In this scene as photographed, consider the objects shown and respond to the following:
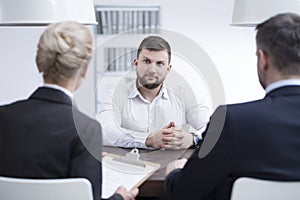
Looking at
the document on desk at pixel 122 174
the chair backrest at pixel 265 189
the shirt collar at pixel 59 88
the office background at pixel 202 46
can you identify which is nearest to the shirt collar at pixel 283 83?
the chair backrest at pixel 265 189

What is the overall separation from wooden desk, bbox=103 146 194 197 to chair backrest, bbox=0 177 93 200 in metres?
0.37

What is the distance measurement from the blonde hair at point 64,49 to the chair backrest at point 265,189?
659mm

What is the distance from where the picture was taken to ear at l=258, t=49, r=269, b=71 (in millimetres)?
1357

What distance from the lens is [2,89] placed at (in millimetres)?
3844

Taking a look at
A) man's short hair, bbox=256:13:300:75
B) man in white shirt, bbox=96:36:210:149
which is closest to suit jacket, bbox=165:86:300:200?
man's short hair, bbox=256:13:300:75

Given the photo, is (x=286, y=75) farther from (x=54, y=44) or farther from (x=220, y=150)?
(x=54, y=44)

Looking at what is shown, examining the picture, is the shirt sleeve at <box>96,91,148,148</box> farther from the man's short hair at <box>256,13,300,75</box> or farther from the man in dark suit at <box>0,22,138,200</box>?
the man's short hair at <box>256,13,300,75</box>

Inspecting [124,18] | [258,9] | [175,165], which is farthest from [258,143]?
[124,18]

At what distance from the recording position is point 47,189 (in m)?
1.13

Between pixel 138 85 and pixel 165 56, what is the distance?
251 mm

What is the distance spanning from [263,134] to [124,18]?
2.70m

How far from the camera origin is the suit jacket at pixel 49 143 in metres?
1.22

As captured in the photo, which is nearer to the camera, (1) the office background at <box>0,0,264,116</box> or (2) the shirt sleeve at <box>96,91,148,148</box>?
(2) the shirt sleeve at <box>96,91,148,148</box>

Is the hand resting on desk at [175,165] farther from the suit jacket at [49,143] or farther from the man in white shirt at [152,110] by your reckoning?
the suit jacket at [49,143]
